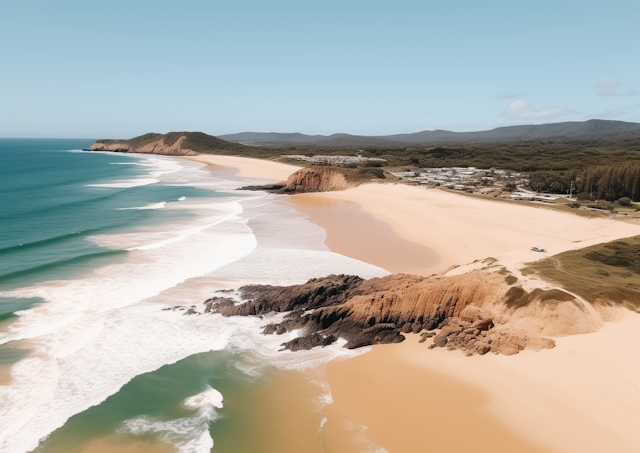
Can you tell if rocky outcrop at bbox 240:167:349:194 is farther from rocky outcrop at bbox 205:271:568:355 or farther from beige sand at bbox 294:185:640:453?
beige sand at bbox 294:185:640:453

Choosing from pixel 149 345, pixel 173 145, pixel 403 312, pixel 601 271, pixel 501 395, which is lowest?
pixel 149 345

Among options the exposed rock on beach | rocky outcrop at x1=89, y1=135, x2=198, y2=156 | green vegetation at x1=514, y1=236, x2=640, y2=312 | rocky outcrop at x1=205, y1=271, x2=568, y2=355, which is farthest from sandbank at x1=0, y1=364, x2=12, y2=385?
rocky outcrop at x1=89, y1=135, x2=198, y2=156

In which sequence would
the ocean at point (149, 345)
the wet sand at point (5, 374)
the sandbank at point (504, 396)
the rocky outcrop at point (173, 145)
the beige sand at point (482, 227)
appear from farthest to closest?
the rocky outcrop at point (173, 145), the beige sand at point (482, 227), the wet sand at point (5, 374), the ocean at point (149, 345), the sandbank at point (504, 396)

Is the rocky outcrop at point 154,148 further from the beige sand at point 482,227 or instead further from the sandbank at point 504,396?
the sandbank at point 504,396

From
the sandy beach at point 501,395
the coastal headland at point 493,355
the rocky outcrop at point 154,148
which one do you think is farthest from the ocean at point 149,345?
the rocky outcrop at point 154,148

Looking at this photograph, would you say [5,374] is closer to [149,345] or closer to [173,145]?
[149,345]

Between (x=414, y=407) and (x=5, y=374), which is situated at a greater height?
(x=414, y=407)

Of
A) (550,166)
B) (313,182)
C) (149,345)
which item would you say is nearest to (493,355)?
(149,345)
